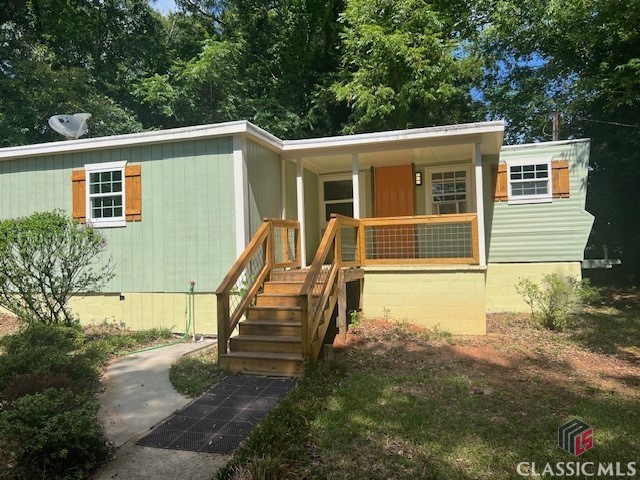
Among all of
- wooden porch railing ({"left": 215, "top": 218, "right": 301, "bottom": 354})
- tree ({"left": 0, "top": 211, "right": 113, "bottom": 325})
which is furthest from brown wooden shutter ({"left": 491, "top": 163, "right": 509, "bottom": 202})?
tree ({"left": 0, "top": 211, "right": 113, "bottom": 325})

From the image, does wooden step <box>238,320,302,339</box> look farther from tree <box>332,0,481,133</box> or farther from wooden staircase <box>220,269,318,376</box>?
tree <box>332,0,481,133</box>

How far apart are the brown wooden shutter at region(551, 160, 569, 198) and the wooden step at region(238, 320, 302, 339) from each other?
6.87 m

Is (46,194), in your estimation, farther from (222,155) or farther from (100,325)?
(222,155)

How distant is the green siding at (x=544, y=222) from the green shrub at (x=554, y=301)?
742 mm

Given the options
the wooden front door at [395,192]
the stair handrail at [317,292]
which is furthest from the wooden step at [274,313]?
the wooden front door at [395,192]

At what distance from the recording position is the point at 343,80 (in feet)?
45.2

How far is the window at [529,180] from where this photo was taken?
370 inches

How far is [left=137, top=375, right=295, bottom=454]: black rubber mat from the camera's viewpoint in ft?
11.5

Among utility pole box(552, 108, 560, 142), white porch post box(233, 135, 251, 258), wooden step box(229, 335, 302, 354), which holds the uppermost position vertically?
utility pole box(552, 108, 560, 142)

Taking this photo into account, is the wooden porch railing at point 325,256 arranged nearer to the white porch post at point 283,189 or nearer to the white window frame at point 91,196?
the white porch post at point 283,189

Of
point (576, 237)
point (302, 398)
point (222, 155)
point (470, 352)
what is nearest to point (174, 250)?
point (222, 155)

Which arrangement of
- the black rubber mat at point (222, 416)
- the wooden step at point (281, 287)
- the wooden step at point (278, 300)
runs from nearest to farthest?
the black rubber mat at point (222, 416) → the wooden step at point (278, 300) → the wooden step at point (281, 287)

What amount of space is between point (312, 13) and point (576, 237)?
35.2 feet

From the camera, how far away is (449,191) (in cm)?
993
